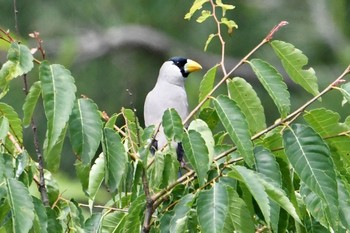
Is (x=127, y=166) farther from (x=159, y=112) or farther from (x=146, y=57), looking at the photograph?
(x=146, y=57)

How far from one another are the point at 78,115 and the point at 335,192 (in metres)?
0.53

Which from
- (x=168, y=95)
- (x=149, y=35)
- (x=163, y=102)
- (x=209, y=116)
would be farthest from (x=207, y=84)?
(x=149, y=35)

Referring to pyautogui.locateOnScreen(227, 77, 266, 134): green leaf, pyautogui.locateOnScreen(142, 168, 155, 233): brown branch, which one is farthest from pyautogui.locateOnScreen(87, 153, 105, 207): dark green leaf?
pyautogui.locateOnScreen(227, 77, 266, 134): green leaf

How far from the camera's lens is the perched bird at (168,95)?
3865 mm

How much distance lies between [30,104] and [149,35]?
33.1ft

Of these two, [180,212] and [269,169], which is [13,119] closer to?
[180,212]

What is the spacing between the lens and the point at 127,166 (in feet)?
8.28

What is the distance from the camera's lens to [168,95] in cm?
409

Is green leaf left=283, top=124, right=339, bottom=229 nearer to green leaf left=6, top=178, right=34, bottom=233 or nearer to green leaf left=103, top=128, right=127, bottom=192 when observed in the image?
green leaf left=103, top=128, right=127, bottom=192

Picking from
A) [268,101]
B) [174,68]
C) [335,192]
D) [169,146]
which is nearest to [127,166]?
[169,146]

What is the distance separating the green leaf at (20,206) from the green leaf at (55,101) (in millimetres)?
93

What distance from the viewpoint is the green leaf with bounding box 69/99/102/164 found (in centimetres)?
241

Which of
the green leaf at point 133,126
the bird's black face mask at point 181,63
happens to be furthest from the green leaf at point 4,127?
the bird's black face mask at point 181,63

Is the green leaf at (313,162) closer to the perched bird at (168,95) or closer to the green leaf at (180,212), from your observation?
the green leaf at (180,212)
